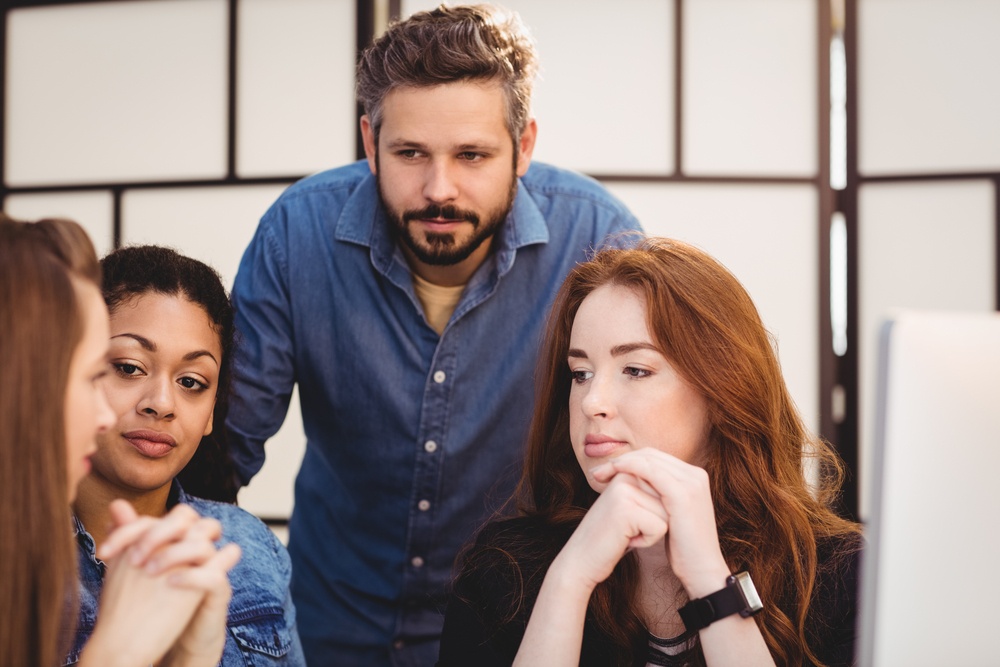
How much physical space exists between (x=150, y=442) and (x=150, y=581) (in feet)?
1.68

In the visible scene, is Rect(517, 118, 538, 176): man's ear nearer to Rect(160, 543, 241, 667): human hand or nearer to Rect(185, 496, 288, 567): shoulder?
Rect(185, 496, 288, 567): shoulder

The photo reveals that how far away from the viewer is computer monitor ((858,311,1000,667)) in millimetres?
754

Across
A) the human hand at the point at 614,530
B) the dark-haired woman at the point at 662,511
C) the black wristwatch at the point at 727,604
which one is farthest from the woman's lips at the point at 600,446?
the black wristwatch at the point at 727,604

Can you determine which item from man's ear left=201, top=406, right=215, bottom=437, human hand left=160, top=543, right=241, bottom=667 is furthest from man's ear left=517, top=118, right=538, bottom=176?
human hand left=160, top=543, right=241, bottom=667

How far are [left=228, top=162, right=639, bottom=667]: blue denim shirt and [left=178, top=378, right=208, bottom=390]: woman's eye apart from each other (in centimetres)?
45

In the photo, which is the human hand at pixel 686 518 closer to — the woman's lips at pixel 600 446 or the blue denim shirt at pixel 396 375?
the woman's lips at pixel 600 446

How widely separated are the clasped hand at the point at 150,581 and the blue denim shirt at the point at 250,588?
412 mm

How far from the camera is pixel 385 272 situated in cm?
214

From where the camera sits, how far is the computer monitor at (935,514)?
2.48 feet

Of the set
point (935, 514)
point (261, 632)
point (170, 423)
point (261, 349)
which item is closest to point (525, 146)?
point (261, 349)

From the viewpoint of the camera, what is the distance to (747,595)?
1281mm

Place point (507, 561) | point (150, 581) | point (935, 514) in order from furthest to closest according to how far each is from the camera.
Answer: point (507, 561), point (150, 581), point (935, 514)

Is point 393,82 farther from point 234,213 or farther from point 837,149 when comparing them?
point 837,149

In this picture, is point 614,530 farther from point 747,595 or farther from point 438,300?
point 438,300
